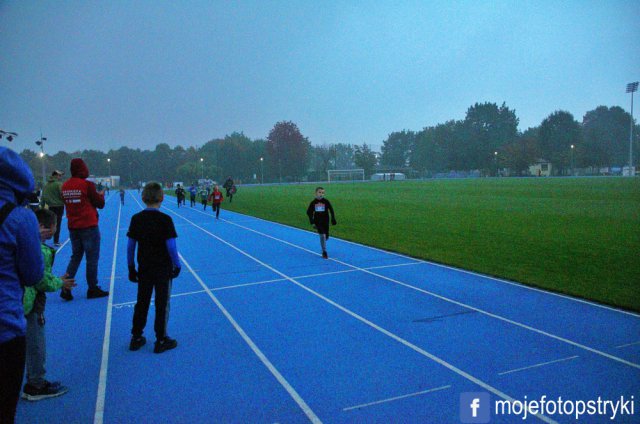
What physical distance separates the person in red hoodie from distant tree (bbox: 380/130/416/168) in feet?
449

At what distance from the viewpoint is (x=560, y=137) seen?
Answer: 340ft

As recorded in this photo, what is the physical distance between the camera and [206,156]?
12950cm

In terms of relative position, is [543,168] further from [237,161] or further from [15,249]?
[15,249]

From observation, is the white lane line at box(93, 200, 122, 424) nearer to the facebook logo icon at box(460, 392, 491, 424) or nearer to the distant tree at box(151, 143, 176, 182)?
the facebook logo icon at box(460, 392, 491, 424)

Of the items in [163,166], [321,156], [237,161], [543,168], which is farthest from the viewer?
[321,156]

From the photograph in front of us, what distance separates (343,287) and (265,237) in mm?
7599

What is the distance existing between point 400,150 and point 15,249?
A: 142973 mm

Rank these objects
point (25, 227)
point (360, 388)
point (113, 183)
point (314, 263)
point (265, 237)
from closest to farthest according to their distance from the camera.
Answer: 1. point (25, 227)
2. point (360, 388)
3. point (314, 263)
4. point (265, 237)
5. point (113, 183)

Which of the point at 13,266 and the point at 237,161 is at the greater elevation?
the point at 237,161

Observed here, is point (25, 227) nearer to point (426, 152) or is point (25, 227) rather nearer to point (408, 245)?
point (408, 245)

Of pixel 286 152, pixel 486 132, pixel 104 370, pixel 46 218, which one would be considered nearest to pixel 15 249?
pixel 46 218

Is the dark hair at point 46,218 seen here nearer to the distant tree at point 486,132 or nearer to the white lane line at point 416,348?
the white lane line at point 416,348

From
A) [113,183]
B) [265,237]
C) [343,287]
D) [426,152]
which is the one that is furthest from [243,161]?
[343,287]

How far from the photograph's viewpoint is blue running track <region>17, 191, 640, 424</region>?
13.3ft
